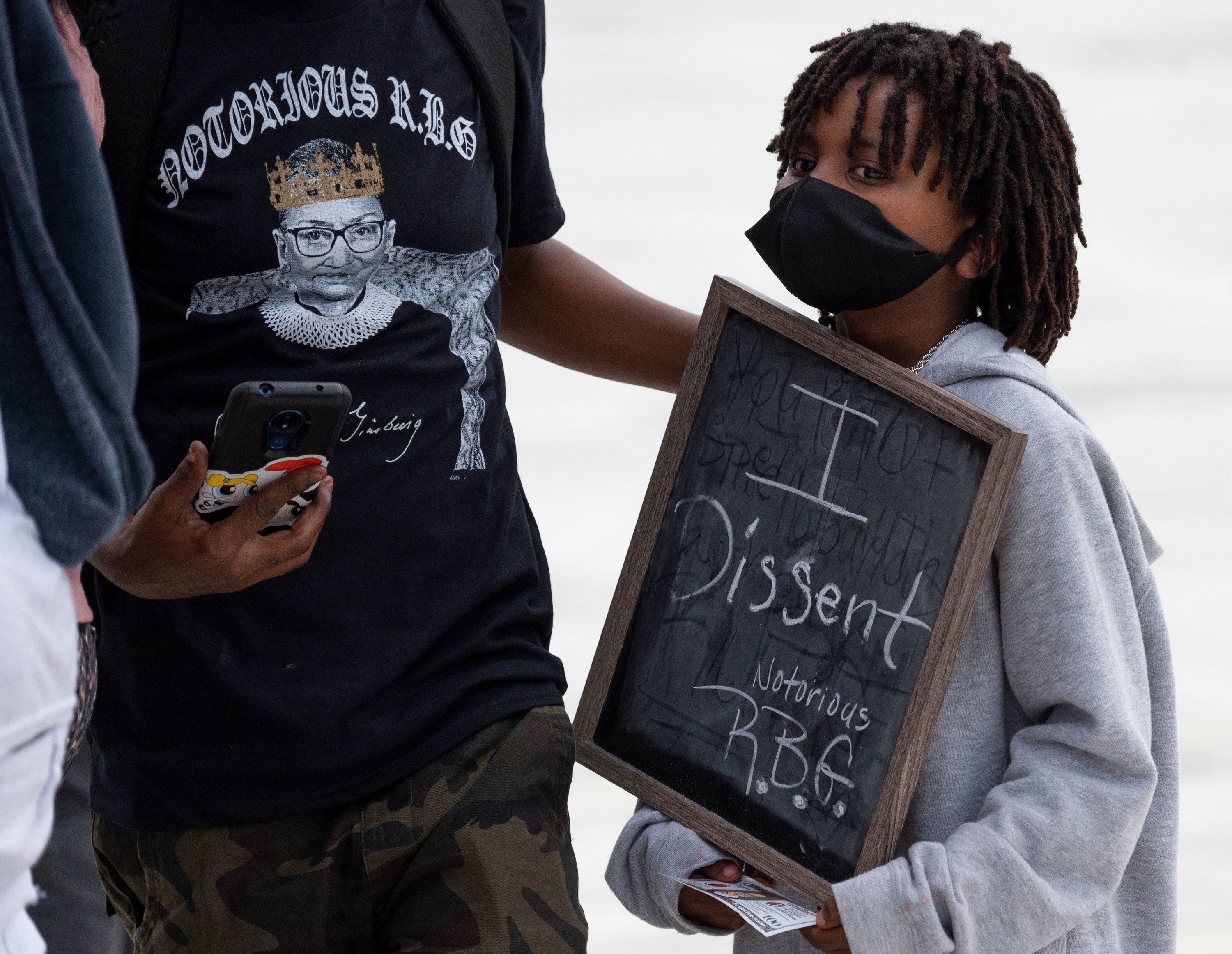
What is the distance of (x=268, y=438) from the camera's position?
1468mm

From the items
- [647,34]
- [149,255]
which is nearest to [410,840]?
[149,255]

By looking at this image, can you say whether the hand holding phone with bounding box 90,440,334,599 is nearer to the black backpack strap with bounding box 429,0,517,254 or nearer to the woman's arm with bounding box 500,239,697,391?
the black backpack strap with bounding box 429,0,517,254

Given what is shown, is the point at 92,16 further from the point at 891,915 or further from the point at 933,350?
the point at 891,915

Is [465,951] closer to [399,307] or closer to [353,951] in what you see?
[353,951]

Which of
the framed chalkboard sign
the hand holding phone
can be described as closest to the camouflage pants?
the framed chalkboard sign

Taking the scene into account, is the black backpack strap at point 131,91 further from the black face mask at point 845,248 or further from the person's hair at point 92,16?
the black face mask at point 845,248

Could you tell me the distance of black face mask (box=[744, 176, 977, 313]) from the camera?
5.42 ft

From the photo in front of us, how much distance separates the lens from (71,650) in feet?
3.16

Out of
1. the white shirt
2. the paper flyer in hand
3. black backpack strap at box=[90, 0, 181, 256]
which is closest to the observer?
the white shirt

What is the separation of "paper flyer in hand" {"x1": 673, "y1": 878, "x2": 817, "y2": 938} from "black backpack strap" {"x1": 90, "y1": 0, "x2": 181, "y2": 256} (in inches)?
37.2
